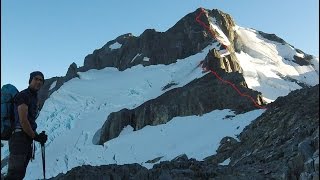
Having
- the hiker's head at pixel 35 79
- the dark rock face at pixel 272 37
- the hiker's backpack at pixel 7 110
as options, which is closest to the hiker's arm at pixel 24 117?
the hiker's backpack at pixel 7 110

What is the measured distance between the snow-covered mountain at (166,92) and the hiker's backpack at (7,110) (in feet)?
123

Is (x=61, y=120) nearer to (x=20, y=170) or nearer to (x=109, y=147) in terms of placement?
(x=109, y=147)

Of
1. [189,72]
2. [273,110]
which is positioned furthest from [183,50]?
[273,110]

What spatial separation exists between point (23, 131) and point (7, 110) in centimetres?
50

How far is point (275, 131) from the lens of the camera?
35.1 metres

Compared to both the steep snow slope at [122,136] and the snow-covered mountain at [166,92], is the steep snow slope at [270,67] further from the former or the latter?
the steep snow slope at [122,136]

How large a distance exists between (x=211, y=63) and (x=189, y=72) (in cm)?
968

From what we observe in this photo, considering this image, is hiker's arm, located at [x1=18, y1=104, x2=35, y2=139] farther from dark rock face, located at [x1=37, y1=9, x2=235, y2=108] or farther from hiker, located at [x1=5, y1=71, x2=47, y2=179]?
dark rock face, located at [x1=37, y1=9, x2=235, y2=108]

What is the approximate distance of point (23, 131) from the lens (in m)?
9.27

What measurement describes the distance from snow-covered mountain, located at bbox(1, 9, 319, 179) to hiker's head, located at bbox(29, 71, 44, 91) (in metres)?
37.4

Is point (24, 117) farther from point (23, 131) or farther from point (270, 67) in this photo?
point (270, 67)

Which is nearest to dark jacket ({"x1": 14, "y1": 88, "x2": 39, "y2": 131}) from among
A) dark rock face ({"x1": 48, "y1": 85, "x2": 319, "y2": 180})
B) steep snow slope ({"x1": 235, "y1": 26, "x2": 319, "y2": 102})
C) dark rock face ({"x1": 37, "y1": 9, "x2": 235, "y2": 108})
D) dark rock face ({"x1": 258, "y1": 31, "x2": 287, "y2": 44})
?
dark rock face ({"x1": 48, "y1": 85, "x2": 319, "y2": 180})

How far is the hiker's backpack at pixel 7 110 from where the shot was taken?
928cm

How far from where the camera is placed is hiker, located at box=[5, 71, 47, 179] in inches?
357
